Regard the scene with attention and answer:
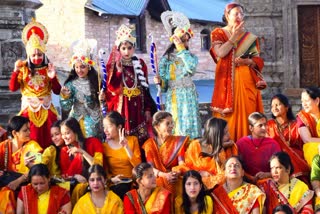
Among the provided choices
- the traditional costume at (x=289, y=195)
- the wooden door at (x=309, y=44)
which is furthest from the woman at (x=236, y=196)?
the wooden door at (x=309, y=44)

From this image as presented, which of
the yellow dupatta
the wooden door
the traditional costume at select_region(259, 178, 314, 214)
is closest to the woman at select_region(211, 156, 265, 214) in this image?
the yellow dupatta

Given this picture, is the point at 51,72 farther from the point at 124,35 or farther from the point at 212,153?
the point at 212,153

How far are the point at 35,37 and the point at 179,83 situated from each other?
152 centimetres

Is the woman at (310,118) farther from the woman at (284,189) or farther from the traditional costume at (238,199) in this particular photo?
the traditional costume at (238,199)

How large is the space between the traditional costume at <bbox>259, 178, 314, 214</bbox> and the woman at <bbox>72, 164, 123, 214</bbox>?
122cm

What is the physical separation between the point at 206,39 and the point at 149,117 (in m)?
16.2

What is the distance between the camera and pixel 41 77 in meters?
9.10

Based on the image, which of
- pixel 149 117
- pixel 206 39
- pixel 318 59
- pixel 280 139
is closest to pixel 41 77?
pixel 149 117

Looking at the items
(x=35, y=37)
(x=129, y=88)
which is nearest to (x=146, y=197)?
(x=129, y=88)

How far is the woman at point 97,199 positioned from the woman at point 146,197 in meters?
0.09

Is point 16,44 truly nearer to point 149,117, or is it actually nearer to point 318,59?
point 149,117

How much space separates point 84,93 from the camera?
9.16 m

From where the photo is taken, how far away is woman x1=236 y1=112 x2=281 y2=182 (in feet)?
26.4

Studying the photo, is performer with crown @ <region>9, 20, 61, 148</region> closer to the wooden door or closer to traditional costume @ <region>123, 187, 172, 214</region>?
→ traditional costume @ <region>123, 187, 172, 214</region>
